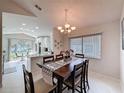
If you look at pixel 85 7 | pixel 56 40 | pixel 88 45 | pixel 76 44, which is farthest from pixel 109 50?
pixel 56 40

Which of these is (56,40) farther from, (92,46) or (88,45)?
(92,46)

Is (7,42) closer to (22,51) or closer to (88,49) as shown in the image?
(22,51)

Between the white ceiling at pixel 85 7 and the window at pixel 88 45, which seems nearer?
the white ceiling at pixel 85 7

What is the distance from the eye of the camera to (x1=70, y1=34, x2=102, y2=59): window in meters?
5.39

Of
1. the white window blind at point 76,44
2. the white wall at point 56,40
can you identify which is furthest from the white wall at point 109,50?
the white wall at point 56,40

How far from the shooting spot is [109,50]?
15.7 ft

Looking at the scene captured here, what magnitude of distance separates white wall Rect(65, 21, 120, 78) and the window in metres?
0.27

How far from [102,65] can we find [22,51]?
9504 mm

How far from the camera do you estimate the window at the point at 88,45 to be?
539 centimetres

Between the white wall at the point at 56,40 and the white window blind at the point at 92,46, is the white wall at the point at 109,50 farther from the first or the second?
the white wall at the point at 56,40

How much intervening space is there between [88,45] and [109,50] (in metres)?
1.35

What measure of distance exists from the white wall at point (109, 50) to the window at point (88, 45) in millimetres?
272

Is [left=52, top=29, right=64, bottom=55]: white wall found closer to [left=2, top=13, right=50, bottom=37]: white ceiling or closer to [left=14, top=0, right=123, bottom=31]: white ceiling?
[left=2, top=13, right=50, bottom=37]: white ceiling

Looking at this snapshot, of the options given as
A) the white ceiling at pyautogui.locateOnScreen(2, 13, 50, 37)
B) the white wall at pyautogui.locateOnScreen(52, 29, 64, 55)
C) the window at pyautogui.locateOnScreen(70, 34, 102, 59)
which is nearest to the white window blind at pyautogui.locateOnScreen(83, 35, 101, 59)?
the window at pyautogui.locateOnScreen(70, 34, 102, 59)
